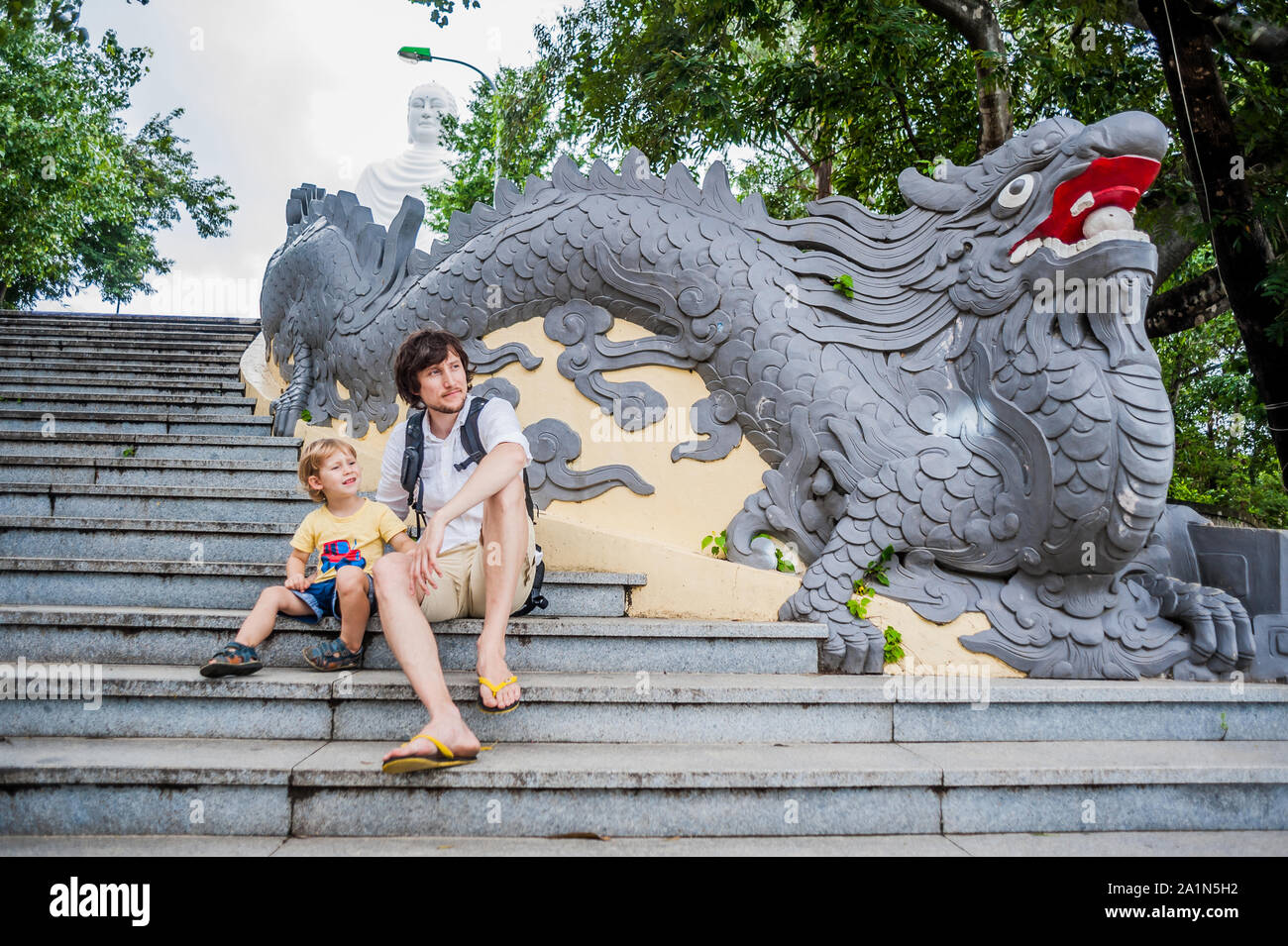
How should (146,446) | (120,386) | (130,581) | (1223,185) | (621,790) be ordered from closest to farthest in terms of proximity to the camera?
(621,790)
(130,581)
(146,446)
(1223,185)
(120,386)

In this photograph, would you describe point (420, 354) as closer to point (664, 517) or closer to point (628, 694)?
point (628, 694)

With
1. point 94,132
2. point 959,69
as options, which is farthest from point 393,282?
point 94,132

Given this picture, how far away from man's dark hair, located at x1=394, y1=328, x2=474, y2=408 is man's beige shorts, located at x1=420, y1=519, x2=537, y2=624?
1.98 feet

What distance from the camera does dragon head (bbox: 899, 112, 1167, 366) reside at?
3.32m

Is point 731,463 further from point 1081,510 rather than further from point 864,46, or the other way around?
point 864,46

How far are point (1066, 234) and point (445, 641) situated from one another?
10.1 feet

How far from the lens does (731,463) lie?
13.0 feet

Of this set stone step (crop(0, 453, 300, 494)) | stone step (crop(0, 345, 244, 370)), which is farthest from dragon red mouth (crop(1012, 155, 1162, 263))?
stone step (crop(0, 345, 244, 370))

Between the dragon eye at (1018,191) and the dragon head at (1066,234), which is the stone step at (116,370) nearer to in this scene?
the dragon head at (1066,234)

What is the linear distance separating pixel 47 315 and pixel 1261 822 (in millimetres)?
11006

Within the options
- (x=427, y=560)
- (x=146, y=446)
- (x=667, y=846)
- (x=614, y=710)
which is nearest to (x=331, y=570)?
(x=427, y=560)

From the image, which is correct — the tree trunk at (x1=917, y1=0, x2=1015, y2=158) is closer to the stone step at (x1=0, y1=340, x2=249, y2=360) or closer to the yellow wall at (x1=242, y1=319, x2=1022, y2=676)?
the yellow wall at (x1=242, y1=319, x2=1022, y2=676)

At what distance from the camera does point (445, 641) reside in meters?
2.91

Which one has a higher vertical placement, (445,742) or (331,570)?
(331,570)
